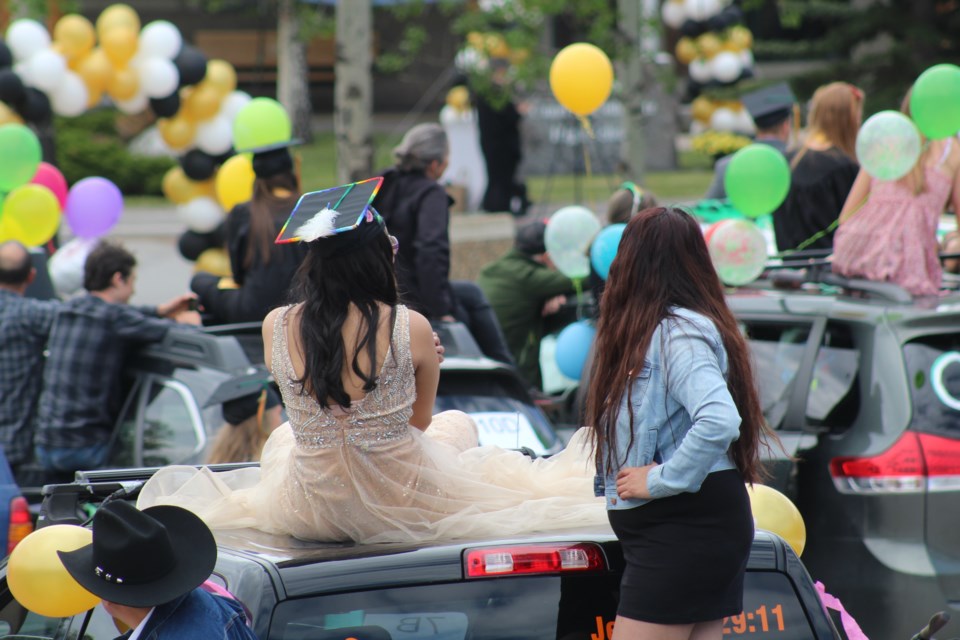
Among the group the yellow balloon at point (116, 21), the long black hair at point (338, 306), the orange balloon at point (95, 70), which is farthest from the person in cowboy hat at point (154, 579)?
the orange balloon at point (95, 70)

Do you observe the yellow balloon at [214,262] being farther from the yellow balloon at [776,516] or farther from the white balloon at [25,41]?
the yellow balloon at [776,516]

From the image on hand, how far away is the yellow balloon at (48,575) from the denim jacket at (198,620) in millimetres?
314

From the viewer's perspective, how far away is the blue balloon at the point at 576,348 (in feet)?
21.9

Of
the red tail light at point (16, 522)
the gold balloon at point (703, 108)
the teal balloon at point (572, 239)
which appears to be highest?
the gold balloon at point (703, 108)

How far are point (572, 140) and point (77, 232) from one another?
1275 cm

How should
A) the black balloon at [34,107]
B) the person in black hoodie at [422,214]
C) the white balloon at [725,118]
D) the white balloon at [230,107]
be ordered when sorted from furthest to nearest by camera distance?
the white balloon at [725,118] → the white balloon at [230,107] → the black balloon at [34,107] → the person in black hoodie at [422,214]

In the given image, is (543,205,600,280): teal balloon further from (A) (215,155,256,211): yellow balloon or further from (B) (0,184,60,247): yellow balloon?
(B) (0,184,60,247): yellow balloon

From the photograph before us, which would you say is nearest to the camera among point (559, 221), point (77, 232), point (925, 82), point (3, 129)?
point (925, 82)

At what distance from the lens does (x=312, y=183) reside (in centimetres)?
2188

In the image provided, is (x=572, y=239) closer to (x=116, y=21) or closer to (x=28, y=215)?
(x=28, y=215)

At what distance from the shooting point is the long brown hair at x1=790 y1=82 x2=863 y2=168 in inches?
293

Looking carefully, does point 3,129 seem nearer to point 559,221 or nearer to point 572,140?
point 559,221

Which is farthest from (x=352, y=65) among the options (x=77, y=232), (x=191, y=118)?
(x=77, y=232)

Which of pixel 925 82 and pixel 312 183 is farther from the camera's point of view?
pixel 312 183
